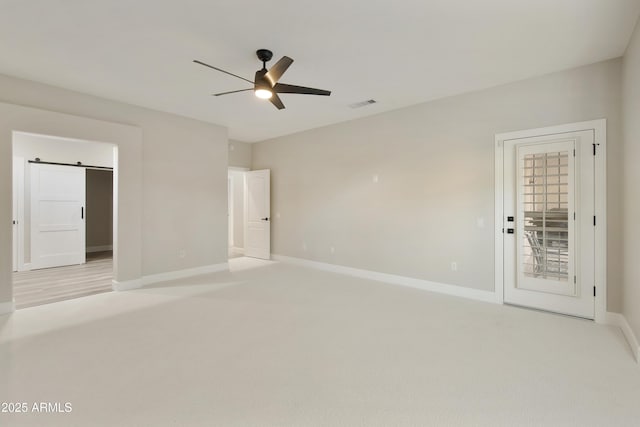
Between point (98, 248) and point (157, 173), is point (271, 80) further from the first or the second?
point (98, 248)

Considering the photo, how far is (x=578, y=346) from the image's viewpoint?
2.85 meters

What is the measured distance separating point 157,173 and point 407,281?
4.60m

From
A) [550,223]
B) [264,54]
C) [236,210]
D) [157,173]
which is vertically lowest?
[550,223]

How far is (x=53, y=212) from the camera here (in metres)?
6.36

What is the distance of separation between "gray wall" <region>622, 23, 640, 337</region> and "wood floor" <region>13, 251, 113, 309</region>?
651 centimetres

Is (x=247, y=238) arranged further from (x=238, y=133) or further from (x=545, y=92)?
(x=545, y=92)

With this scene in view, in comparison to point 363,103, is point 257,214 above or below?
below

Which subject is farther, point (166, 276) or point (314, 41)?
point (166, 276)

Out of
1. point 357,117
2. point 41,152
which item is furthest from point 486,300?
point 41,152

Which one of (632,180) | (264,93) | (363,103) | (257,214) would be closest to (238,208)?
(257,214)

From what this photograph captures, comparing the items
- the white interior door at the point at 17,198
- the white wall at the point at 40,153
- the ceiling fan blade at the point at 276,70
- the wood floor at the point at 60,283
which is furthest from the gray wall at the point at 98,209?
the ceiling fan blade at the point at 276,70

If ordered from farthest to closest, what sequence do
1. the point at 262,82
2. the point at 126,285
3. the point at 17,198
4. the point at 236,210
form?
the point at 236,210 < the point at 17,198 < the point at 126,285 < the point at 262,82

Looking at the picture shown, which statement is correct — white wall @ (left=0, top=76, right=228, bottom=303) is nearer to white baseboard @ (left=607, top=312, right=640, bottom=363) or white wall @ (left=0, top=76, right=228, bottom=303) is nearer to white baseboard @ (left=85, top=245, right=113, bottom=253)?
white baseboard @ (left=85, top=245, right=113, bottom=253)

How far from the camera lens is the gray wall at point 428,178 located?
3533mm
